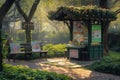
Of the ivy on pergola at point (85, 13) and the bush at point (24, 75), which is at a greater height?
the ivy on pergola at point (85, 13)

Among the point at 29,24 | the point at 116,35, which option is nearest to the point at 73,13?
the point at 29,24

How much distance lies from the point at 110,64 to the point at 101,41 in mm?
5898

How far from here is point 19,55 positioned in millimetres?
19250

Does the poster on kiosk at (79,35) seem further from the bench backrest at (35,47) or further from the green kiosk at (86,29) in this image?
the bench backrest at (35,47)

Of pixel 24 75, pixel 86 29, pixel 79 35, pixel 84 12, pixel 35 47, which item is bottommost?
pixel 24 75

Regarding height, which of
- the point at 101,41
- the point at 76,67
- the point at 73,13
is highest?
the point at 73,13

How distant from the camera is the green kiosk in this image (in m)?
17.5

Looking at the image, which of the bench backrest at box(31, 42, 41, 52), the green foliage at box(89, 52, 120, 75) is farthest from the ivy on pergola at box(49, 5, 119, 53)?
the green foliage at box(89, 52, 120, 75)

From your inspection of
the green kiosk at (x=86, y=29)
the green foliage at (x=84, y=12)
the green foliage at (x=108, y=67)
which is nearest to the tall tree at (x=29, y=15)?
the green kiosk at (x=86, y=29)

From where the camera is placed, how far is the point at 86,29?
18.8 m

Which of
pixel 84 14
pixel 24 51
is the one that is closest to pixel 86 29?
pixel 84 14

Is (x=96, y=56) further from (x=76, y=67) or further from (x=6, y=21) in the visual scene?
(x=6, y=21)

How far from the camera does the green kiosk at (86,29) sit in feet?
57.4

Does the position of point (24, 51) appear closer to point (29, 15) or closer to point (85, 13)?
point (29, 15)
